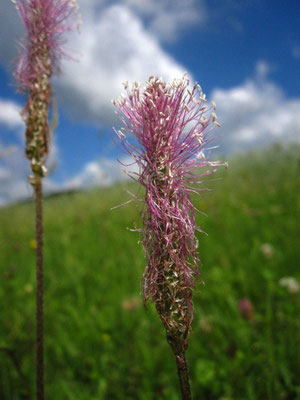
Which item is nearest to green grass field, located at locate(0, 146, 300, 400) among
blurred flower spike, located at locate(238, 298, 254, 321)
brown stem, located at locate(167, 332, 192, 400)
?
blurred flower spike, located at locate(238, 298, 254, 321)

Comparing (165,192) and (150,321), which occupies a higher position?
(165,192)

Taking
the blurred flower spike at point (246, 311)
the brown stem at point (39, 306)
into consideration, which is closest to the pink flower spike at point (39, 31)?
the brown stem at point (39, 306)

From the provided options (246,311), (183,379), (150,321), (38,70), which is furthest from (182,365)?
(150,321)

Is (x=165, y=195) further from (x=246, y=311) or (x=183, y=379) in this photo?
(x=246, y=311)

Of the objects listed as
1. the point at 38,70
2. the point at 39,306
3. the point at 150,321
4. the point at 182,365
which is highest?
the point at 38,70

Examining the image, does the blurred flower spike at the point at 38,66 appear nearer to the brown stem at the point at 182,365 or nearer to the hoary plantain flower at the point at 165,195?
the hoary plantain flower at the point at 165,195

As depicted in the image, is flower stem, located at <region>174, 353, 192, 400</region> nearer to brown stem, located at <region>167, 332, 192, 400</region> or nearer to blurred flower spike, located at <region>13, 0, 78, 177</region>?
brown stem, located at <region>167, 332, 192, 400</region>

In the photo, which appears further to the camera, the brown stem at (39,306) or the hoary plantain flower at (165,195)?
the brown stem at (39,306)

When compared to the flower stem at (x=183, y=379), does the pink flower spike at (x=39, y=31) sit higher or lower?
higher
